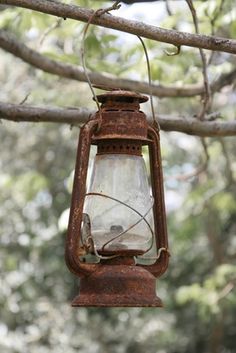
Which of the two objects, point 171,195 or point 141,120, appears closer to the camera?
point 141,120

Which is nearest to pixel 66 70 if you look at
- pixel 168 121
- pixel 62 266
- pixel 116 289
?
pixel 168 121

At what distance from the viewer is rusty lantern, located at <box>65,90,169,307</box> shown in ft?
7.34

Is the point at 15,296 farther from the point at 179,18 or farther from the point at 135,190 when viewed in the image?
the point at 135,190

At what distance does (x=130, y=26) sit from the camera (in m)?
2.40

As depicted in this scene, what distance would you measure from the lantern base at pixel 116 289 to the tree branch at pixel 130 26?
600 mm

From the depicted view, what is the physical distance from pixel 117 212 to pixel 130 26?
47 centimetres

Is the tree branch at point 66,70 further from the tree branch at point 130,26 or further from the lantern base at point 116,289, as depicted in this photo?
the lantern base at point 116,289

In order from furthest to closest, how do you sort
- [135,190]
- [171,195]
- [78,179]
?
1. [171,195]
2. [135,190]
3. [78,179]

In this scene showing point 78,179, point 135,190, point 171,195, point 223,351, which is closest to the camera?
point 78,179

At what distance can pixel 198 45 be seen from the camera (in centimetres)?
245

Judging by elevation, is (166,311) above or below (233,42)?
above

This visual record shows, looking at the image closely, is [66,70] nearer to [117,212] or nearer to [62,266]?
[117,212]

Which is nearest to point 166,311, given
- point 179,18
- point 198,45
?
point 179,18

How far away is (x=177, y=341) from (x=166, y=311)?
46 cm
